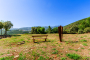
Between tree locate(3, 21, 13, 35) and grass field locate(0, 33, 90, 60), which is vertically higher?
tree locate(3, 21, 13, 35)

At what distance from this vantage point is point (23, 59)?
3.12 metres

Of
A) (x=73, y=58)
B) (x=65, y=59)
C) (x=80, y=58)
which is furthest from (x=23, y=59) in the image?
(x=80, y=58)

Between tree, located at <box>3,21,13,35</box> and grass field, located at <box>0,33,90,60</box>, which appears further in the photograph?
tree, located at <box>3,21,13,35</box>

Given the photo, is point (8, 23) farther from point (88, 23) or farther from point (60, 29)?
point (88, 23)

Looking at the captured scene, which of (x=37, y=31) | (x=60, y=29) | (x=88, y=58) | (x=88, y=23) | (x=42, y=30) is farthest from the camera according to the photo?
(x=37, y=31)

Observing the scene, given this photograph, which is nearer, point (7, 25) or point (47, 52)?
point (47, 52)

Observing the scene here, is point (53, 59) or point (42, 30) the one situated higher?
point (42, 30)

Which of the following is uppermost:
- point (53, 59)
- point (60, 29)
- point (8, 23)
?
point (8, 23)

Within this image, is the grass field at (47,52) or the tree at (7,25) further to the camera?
the tree at (7,25)

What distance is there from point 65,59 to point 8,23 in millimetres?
26351

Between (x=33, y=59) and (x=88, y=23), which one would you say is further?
(x=88, y=23)

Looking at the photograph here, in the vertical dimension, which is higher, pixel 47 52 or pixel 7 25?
pixel 7 25

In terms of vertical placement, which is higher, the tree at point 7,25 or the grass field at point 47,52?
the tree at point 7,25

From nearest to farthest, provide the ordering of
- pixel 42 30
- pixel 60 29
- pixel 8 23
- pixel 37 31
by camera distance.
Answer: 1. pixel 60 29
2. pixel 8 23
3. pixel 42 30
4. pixel 37 31
